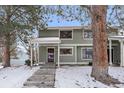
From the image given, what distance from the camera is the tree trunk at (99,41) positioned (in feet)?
57.4

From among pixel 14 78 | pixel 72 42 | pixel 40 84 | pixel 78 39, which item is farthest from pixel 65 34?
pixel 40 84

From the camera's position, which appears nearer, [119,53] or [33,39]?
[33,39]

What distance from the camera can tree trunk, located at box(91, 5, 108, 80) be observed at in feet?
57.4

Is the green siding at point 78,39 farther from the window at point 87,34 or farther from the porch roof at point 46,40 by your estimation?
the porch roof at point 46,40

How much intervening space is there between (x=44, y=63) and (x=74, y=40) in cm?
375

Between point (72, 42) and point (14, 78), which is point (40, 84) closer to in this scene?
point (14, 78)

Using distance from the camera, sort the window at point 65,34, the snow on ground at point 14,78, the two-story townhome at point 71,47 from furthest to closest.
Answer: the window at point 65,34
the two-story townhome at point 71,47
the snow on ground at point 14,78

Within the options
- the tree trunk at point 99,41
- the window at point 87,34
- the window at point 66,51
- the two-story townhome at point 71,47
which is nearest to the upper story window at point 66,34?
the two-story townhome at point 71,47

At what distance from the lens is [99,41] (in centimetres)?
1772

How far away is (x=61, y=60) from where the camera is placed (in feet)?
101

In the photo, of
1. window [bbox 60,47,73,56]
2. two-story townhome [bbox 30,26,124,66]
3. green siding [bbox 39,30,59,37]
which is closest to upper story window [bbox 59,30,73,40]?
two-story townhome [bbox 30,26,124,66]
